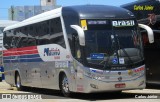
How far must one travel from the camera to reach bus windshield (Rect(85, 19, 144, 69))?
1548 centimetres

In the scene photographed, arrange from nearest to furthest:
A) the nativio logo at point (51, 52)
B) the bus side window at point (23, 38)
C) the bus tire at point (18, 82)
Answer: the nativio logo at point (51, 52), the bus side window at point (23, 38), the bus tire at point (18, 82)

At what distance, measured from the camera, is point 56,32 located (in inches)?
693

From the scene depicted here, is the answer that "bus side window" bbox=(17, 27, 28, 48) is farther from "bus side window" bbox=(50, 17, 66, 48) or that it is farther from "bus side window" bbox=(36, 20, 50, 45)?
"bus side window" bbox=(50, 17, 66, 48)

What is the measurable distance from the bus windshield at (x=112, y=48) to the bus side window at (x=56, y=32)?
64.5 inches

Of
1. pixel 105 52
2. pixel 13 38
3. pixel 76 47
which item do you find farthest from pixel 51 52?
pixel 13 38

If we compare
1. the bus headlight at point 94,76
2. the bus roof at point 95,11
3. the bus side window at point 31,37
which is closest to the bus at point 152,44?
the bus roof at point 95,11

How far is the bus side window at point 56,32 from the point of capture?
17.1m

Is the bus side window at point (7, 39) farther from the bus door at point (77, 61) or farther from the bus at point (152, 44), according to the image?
the bus door at point (77, 61)

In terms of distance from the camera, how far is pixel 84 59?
1545 centimetres

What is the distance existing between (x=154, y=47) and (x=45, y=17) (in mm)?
4938

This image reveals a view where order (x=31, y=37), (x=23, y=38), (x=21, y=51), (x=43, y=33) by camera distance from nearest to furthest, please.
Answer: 1. (x=43, y=33)
2. (x=31, y=37)
3. (x=23, y=38)
4. (x=21, y=51)

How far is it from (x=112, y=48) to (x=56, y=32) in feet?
9.52

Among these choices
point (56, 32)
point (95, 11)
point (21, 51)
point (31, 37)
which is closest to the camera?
point (95, 11)

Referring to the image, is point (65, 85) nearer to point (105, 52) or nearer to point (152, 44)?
point (105, 52)
